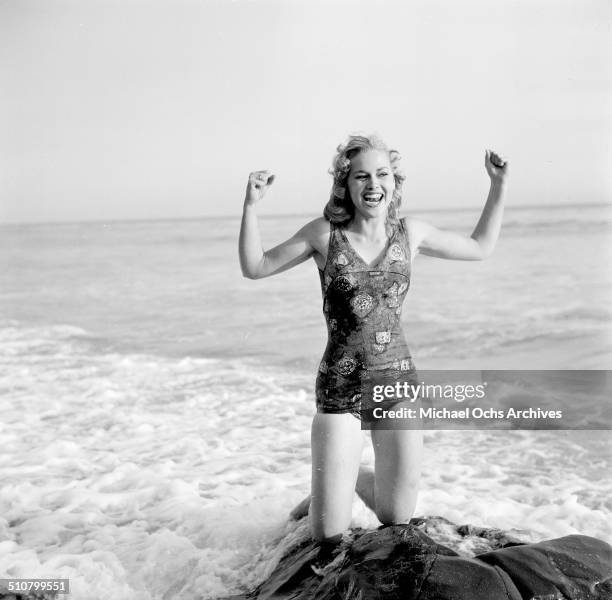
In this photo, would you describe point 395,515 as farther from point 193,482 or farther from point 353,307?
point 193,482

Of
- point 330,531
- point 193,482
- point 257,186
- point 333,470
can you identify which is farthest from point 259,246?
point 193,482

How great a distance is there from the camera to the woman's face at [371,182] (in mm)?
Answer: 3170

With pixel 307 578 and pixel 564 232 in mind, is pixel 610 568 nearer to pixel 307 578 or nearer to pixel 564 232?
pixel 307 578

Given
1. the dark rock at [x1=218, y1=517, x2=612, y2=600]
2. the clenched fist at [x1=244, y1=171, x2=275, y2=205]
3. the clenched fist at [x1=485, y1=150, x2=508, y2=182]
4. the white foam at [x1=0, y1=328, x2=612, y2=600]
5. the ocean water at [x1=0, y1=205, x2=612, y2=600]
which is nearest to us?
the dark rock at [x1=218, y1=517, x2=612, y2=600]

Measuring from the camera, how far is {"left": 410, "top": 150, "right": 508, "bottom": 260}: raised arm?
11.1 feet

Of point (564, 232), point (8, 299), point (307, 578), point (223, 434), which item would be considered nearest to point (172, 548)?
point (307, 578)

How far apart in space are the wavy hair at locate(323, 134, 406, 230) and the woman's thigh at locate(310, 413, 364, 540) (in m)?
0.91

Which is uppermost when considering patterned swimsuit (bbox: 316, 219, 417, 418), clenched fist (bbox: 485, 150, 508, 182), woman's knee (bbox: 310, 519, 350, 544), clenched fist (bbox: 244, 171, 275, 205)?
clenched fist (bbox: 485, 150, 508, 182)

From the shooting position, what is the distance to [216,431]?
19.6 feet

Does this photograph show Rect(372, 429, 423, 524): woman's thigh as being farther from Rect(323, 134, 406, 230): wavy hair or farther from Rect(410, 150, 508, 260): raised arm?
Rect(323, 134, 406, 230): wavy hair

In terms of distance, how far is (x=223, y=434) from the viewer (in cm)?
588

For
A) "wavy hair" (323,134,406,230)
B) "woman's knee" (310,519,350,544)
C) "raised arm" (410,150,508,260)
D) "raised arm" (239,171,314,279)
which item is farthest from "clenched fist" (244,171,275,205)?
"woman's knee" (310,519,350,544)

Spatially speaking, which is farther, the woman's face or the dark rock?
the woman's face

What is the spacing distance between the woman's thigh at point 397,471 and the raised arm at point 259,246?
34.5 inches
